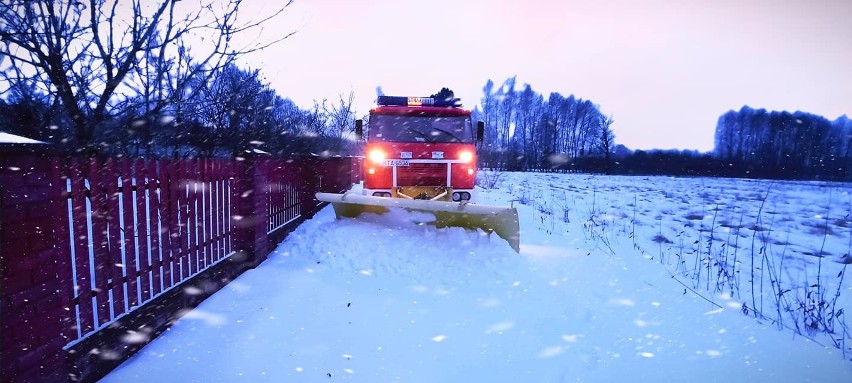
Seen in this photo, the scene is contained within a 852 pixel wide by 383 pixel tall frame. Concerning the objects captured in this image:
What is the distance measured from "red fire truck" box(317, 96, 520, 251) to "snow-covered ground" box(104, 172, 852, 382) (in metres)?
0.47

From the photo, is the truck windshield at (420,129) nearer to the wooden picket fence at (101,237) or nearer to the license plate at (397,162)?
the license plate at (397,162)

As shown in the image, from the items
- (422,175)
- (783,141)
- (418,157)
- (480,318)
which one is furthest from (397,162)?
(783,141)

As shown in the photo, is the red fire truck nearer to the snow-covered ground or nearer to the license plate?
the license plate

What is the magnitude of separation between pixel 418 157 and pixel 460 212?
5.43 ft

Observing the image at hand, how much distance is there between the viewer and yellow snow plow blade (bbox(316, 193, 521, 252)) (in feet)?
17.4

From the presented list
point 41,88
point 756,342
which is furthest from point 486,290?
point 41,88

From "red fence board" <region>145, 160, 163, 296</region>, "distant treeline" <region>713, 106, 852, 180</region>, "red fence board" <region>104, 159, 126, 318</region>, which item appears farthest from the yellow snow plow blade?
"distant treeline" <region>713, 106, 852, 180</region>

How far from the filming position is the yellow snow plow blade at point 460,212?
5.32 m

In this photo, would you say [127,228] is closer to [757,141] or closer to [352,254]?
[352,254]

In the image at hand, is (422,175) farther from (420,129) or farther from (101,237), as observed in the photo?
(101,237)

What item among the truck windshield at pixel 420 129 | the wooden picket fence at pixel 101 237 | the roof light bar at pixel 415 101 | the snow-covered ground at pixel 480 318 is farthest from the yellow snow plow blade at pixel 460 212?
the roof light bar at pixel 415 101

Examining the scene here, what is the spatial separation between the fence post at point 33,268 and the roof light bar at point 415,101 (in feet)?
18.3

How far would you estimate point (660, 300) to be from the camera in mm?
4105

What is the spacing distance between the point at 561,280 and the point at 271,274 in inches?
136
